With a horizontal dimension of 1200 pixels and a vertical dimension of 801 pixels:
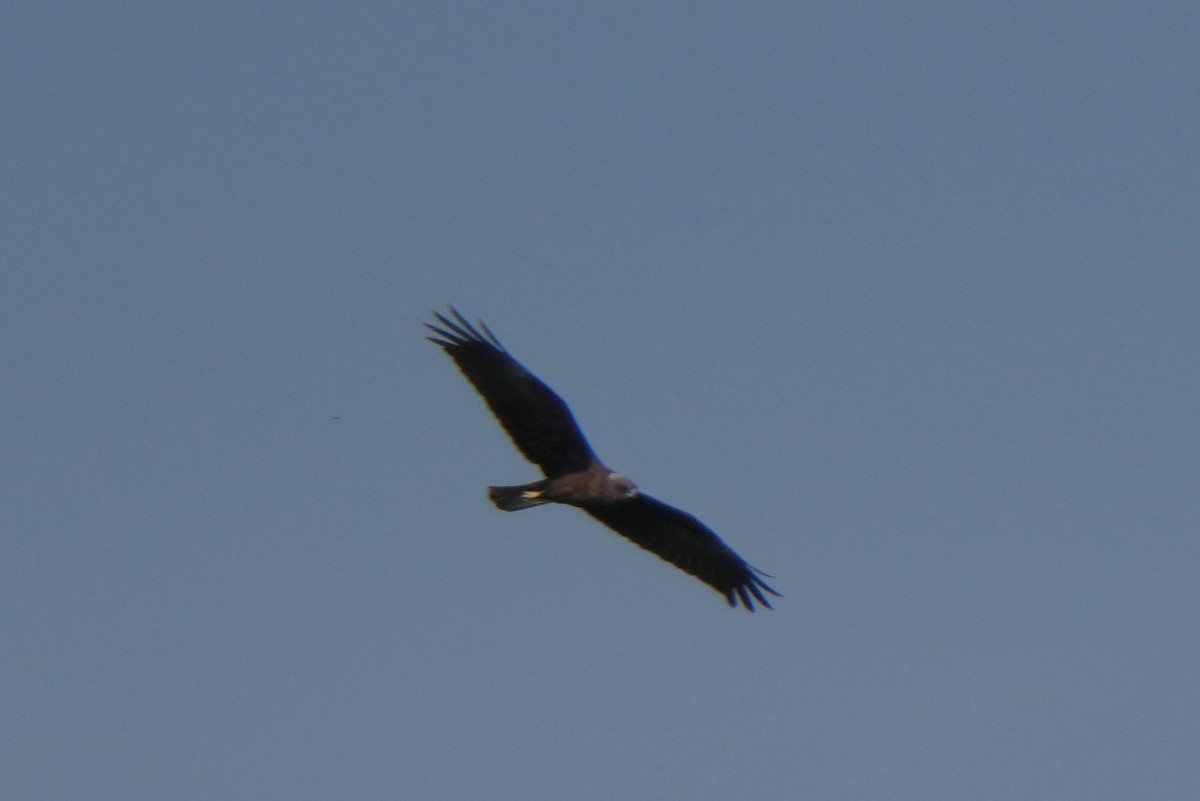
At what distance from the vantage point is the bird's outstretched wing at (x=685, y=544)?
20.2 metres

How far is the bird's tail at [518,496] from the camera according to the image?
18.9 m

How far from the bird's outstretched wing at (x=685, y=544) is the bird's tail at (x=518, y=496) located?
0.84 m

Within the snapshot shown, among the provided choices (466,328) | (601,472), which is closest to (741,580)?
(601,472)

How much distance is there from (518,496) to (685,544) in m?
2.54

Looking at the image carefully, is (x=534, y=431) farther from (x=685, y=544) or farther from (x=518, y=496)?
A: (x=685, y=544)

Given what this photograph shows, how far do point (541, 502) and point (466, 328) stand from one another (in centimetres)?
189

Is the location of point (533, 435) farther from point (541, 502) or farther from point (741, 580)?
point (741, 580)

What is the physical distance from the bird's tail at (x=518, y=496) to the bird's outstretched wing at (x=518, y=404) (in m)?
0.33

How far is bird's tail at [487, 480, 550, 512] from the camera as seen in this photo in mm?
18938

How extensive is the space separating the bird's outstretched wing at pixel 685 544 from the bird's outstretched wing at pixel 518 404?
770mm

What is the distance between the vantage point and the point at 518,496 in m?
19.0

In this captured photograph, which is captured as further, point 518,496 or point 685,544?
point 685,544

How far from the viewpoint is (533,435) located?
1930 cm

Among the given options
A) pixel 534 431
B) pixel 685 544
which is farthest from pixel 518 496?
pixel 685 544
